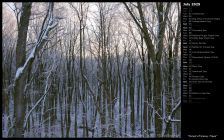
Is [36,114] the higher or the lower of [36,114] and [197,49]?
the lower

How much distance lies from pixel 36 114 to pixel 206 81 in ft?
31.4

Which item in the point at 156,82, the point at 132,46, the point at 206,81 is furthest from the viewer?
the point at 132,46

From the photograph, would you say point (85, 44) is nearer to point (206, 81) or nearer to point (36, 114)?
point (36, 114)

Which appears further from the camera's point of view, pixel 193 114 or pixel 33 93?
pixel 33 93

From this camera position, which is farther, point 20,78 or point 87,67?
point 87,67

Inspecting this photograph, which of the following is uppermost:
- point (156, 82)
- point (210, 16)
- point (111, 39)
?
point (111, 39)

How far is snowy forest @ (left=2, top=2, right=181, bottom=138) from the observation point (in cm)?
485

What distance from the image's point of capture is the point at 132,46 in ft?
44.2

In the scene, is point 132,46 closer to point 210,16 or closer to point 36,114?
point 36,114

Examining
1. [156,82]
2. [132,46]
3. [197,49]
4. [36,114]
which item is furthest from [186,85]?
[132,46]

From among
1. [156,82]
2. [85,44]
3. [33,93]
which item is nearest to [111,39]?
[85,44]

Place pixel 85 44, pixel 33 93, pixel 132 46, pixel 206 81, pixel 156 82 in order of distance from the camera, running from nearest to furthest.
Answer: pixel 206 81 → pixel 156 82 → pixel 33 93 → pixel 85 44 → pixel 132 46

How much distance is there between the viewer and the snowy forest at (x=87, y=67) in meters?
4.85

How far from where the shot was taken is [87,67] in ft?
47.2
